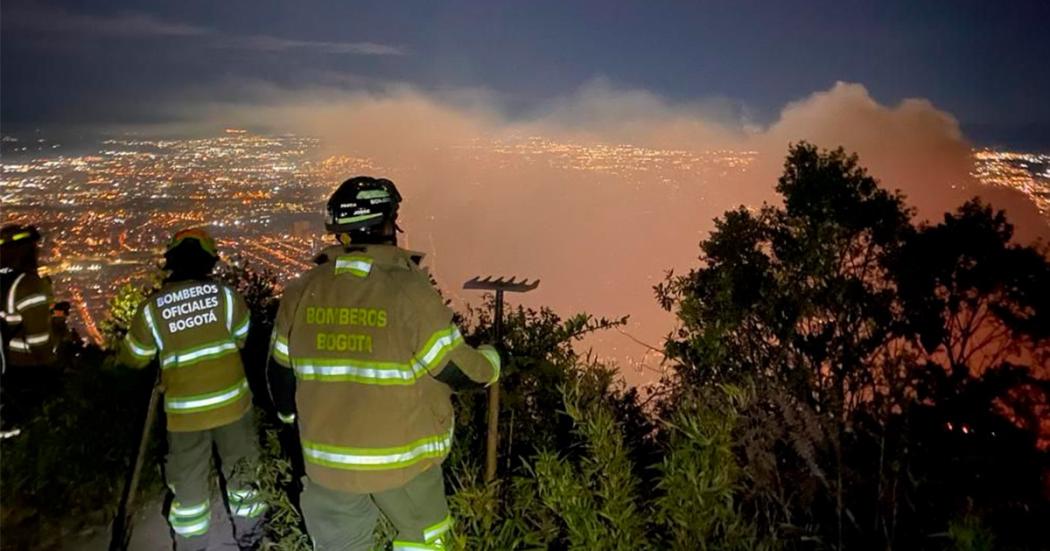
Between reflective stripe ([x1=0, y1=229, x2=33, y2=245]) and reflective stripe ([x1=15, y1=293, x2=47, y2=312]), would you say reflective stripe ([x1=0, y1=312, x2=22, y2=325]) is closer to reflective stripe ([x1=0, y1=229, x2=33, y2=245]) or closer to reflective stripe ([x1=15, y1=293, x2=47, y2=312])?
reflective stripe ([x1=15, y1=293, x2=47, y2=312])

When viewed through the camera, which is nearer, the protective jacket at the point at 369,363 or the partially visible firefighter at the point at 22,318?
the protective jacket at the point at 369,363

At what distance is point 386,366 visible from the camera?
288 cm

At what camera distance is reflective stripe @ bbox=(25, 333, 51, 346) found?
5305 millimetres

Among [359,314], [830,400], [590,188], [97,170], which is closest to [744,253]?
[830,400]

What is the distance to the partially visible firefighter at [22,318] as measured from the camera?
5.18 meters

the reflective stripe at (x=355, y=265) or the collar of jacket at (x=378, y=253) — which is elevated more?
the collar of jacket at (x=378, y=253)

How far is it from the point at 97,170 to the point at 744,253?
67.6 feet

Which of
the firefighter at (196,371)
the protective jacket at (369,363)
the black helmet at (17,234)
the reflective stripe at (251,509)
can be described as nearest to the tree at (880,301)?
the reflective stripe at (251,509)

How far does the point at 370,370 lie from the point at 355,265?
43 cm

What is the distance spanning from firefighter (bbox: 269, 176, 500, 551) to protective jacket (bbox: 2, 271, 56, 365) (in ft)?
10.7

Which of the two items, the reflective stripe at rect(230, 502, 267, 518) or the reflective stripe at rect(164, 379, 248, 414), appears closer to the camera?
the reflective stripe at rect(164, 379, 248, 414)

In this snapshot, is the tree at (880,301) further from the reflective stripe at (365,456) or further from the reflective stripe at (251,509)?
the reflective stripe at (365,456)

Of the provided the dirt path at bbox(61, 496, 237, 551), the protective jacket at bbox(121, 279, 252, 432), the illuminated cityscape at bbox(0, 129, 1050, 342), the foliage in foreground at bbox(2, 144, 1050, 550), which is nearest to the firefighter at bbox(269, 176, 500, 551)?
the foliage in foreground at bbox(2, 144, 1050, 550)

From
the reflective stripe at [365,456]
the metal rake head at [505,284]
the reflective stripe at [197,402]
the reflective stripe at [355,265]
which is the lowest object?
the reflective stripe at [197,402]
